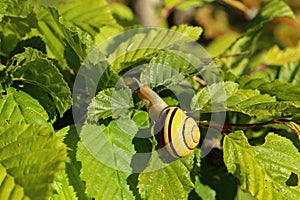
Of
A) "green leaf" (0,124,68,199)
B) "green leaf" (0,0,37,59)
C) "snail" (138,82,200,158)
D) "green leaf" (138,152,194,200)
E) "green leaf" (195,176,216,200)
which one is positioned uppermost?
"green leaf" (0,0,37,59)

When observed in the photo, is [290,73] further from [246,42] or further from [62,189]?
[62,189]

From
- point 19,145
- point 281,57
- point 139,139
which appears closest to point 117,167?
point 139,139

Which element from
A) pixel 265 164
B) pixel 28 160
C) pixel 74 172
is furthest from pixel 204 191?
pixel 28 160

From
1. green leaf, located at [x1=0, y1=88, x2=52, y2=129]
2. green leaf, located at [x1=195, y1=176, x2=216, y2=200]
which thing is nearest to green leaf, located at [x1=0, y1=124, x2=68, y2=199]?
green leaf, located at [x1=0, y1=88, x2=52, y2=129]

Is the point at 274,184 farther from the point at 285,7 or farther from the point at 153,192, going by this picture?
the point at 285,7

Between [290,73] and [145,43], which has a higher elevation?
[145,43]

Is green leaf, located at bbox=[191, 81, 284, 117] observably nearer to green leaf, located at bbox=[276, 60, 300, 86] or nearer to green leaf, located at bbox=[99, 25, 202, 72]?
green leaf, located at bbox=[99, 25, 202, 72]
